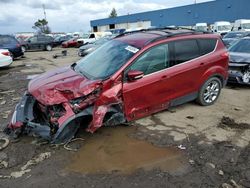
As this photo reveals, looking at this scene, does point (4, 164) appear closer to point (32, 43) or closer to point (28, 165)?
point (28, 165)

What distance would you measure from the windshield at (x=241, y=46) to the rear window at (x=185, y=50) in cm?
365

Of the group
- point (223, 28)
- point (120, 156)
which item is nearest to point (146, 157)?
point (120, 156)

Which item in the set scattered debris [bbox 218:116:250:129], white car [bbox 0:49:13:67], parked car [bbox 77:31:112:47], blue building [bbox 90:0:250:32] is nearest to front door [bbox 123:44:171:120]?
scattered debris [bbox 218:116:250:129]

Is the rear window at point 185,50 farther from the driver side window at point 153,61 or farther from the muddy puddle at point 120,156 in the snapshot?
the muddy puddle at point 120,156

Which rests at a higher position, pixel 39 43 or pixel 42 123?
pixel 42 123

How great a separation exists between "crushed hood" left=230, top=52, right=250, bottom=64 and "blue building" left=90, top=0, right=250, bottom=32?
123 ft

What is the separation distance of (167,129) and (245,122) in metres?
1.66

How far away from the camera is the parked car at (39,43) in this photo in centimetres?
2819

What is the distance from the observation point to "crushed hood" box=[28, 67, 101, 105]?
4.51 m

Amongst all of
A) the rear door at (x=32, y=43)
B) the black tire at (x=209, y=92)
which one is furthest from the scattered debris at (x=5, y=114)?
the rear door at (x=32, y=43)

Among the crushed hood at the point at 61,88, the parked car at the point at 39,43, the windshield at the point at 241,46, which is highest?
the windshield at the point at 241,46

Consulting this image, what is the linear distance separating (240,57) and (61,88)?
603 cm

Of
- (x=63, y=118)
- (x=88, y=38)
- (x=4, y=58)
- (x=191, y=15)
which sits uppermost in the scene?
(x=191, y=15)

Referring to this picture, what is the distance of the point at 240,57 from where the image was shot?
27.7ft
